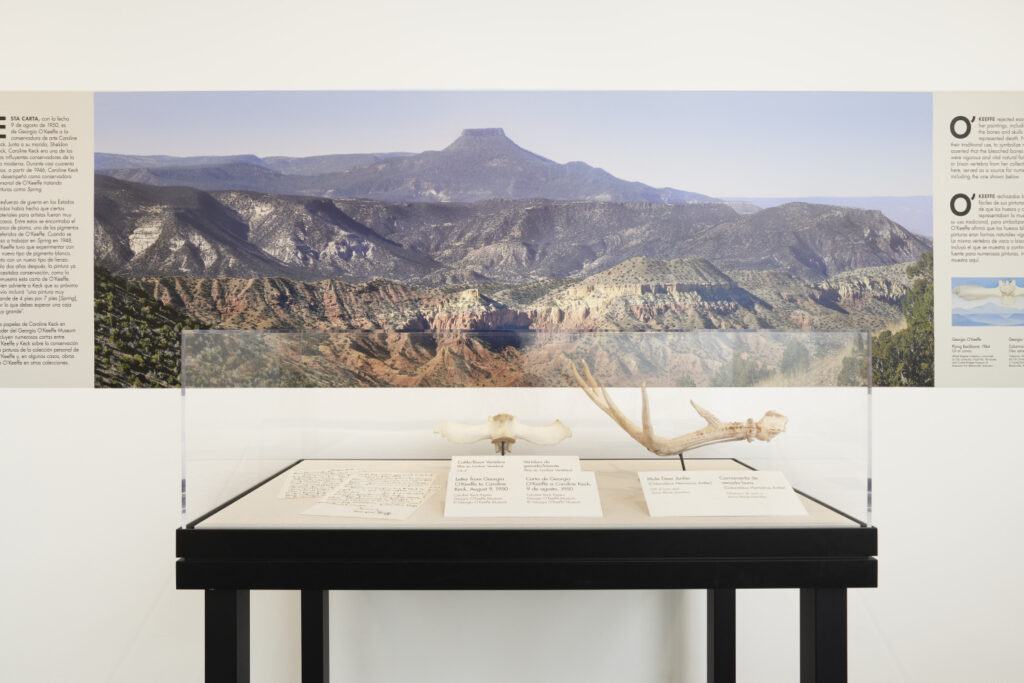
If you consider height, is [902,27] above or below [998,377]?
above

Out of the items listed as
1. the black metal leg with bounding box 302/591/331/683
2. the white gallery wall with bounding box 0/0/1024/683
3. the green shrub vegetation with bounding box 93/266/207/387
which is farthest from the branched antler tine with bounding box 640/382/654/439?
the green shrub vegetation with bounding box 93/266/207/387

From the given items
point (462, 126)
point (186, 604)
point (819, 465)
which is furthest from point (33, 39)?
point (819, 465)

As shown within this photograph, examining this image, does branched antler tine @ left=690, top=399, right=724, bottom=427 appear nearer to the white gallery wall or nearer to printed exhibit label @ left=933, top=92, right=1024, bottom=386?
the white gallery wall

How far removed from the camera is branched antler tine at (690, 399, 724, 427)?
1.44 meters

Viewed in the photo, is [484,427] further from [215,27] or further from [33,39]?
[33,39]

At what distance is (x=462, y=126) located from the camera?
2.09m

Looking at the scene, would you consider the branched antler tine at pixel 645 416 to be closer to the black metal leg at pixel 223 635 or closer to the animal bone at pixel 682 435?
the animal bone at pixel 682 435

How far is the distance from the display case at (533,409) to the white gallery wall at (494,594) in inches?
29.8

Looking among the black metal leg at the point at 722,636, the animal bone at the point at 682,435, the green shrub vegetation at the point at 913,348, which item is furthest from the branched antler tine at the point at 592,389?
the green shrub vegetation at the point at 913,348

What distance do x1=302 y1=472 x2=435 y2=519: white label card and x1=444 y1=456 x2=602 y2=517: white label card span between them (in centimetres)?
9

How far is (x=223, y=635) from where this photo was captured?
1333mm

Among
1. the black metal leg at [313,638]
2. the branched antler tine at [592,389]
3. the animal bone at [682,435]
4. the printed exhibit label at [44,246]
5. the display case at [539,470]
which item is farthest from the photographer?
the printed exhibit label at [44,246]

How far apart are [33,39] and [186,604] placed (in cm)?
187

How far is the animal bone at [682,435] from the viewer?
142cm
